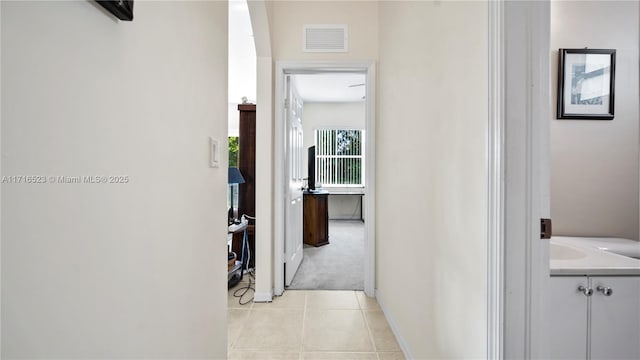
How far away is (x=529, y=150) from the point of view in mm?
873

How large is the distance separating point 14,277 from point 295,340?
1.80 metres

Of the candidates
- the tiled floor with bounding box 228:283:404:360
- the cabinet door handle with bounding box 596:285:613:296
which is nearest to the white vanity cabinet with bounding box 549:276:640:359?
the cabinet door handle with bounding box 596:285:613:296

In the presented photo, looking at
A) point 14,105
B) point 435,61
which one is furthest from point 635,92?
point 14,105

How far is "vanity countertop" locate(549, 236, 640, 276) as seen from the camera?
3.74 ft

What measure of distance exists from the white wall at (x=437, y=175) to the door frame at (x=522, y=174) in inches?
3.0

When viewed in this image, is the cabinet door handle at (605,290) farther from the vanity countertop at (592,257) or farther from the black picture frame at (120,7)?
the black picture frame at (120,7)

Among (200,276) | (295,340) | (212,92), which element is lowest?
(295,340)

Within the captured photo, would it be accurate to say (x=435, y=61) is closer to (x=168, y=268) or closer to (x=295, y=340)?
(x=168, y=268)

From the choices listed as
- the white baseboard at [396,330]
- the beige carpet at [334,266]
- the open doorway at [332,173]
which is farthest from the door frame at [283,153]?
the open doorway at [332,173]

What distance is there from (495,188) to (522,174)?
0.09 meters

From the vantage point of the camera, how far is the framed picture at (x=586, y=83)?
1.75 meters

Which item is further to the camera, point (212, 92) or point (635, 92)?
point (635, 92)

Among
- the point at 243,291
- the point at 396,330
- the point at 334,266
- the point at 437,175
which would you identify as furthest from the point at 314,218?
the point at 437,175

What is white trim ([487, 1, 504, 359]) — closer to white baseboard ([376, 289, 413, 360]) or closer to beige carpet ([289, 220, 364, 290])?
white baseboard ([376, 289, 413, 360])
